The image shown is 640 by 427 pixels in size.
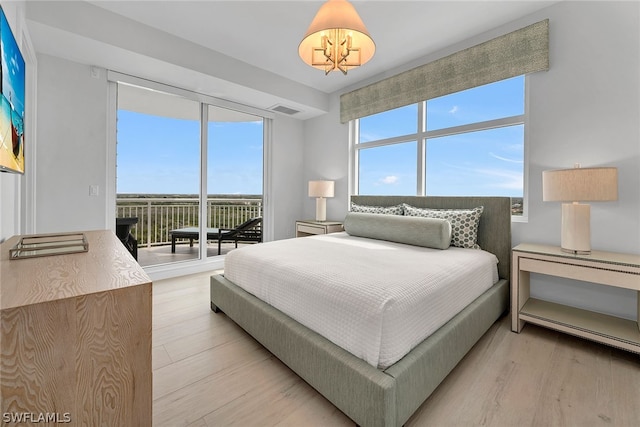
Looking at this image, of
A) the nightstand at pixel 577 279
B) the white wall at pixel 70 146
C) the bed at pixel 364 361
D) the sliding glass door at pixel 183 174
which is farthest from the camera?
the sliding glass door at pixel 183 174

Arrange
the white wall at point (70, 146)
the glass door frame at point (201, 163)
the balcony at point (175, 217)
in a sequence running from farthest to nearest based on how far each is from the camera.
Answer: the balcony at point (175, 217)
the glass door frame at point (201, 163)
the white wall at point (70, 146)

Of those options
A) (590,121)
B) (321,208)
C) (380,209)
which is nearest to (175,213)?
(321,208)

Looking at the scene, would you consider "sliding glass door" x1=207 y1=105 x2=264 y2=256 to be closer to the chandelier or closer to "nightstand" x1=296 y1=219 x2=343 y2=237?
"nightstand" x1=296 y1=219 x2=343 y2=237

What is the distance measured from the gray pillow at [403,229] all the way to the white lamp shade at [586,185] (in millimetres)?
791

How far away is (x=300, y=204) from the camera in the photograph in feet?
16.0

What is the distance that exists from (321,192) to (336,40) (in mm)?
2390

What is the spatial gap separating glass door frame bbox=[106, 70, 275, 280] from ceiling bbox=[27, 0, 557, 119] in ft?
1.40

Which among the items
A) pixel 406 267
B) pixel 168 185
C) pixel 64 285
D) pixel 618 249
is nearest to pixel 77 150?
pixel 168 185

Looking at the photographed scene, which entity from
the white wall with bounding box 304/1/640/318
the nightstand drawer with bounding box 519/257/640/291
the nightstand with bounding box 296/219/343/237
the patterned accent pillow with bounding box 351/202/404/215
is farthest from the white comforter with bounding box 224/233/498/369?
the nightstand with bounding box 296/219/343/237

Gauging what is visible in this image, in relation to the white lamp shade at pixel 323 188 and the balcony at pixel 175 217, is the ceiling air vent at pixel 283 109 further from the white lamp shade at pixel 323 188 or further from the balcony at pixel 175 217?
the balcony at pixel 175 217

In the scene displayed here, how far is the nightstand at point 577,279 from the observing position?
1726 millimetres

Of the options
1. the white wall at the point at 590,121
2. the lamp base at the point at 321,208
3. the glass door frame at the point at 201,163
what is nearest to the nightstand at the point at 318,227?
the lamp base at the point at 321,208

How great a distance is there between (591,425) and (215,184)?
4108 mm

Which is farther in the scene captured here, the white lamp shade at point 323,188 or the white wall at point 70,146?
the white lamp shade at point 323,188
